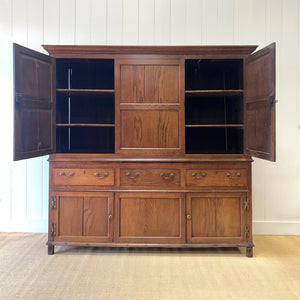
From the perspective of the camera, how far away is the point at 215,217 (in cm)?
278

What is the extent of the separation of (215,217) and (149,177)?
2.35ft

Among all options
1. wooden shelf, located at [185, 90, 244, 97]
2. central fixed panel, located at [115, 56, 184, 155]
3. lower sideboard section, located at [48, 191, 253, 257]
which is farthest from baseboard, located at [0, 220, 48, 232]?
wooden shelf, located at [185, 90, 244, 97]

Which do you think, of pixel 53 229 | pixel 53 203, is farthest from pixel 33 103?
pixel 53 229

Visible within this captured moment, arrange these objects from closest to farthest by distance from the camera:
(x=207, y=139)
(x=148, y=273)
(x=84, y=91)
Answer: (x=148, y=273) < (x=84, y=91) < (x=207, y=139)

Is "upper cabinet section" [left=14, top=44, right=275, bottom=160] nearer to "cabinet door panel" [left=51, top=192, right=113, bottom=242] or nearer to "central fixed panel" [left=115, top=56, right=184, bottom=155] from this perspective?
"central fixed panel" [left=115, top=56, right=184, bottom=155]

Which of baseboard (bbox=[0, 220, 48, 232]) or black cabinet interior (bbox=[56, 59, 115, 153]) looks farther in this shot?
baseboard (bbox=[0, 220, 48, 232])

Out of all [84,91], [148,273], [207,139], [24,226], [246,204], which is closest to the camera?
[148,273]

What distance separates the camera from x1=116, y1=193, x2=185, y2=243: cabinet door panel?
2.79 meters

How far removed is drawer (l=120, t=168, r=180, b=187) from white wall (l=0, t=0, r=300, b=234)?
45.6 inches

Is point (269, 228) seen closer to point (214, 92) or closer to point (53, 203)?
point (214, 92)

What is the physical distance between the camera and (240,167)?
2775mm

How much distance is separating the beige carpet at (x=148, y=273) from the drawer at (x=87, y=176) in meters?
0.68

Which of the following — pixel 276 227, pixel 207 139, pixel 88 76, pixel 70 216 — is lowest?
pixel 276 227

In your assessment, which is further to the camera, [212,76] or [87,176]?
[212,76]
